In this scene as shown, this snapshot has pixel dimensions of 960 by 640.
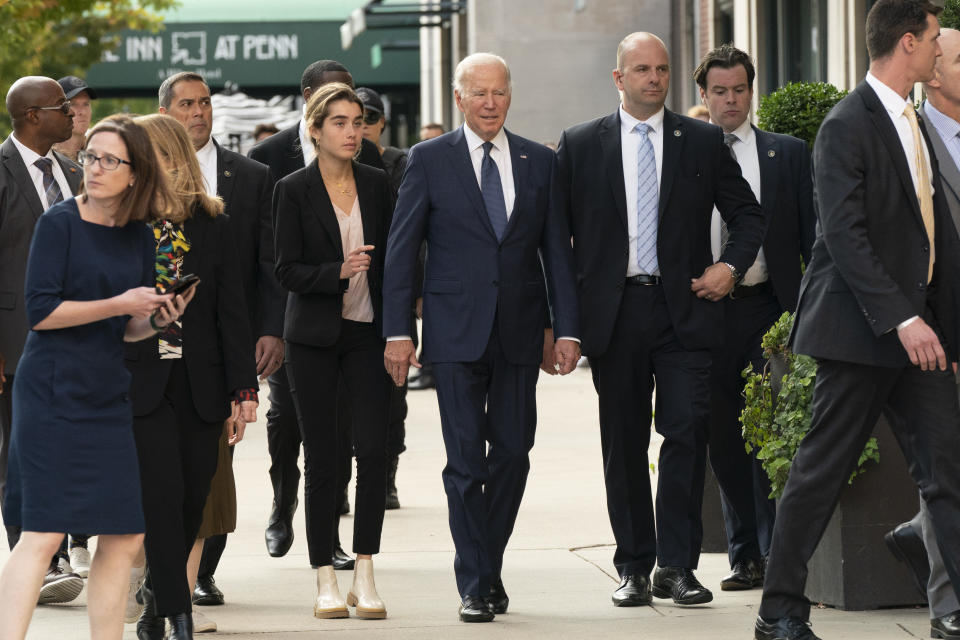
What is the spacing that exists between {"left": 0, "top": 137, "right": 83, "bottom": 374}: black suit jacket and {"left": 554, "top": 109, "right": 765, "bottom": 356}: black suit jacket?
235cm

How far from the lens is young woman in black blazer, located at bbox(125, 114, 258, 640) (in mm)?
5793

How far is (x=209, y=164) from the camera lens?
734 cm

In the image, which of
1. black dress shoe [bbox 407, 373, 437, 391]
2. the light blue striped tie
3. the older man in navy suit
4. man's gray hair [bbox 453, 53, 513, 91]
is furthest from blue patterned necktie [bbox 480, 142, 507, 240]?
black dress shoe [bbox 407, 373, 437, 391]

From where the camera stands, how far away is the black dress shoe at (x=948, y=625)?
592 cm

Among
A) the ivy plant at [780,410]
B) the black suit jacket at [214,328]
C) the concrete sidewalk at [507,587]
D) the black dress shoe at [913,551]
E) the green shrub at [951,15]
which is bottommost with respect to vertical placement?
the concrete sidewalk at [507,587]

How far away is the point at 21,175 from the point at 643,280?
281 cm

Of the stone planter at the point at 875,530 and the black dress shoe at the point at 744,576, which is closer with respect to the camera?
the stone planter at the point at 875,530

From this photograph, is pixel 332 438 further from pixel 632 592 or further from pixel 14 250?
pixel 14 250

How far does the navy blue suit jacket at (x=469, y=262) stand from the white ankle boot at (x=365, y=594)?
0.90 m

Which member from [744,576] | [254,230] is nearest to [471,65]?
[254,230]

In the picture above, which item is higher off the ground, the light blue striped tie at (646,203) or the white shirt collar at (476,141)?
the white shirt collar at (476,141)

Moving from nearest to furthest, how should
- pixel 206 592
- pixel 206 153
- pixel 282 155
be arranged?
1. pixel 206 592
2. pixel 206 153
3. pixel 282 155

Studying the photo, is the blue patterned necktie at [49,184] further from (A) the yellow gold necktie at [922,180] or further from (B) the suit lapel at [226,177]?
(A) the yellow gold necktie at [922,180]

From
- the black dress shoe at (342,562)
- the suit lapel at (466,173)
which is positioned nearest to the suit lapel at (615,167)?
the suit lapel at (466,173)
